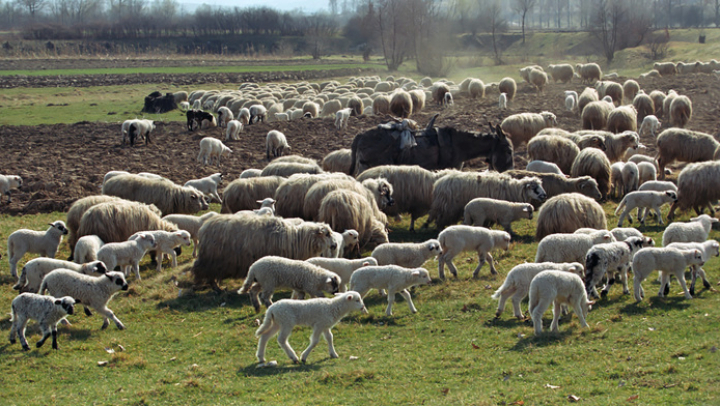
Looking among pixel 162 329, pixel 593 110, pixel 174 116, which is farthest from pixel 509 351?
pixel 174 116

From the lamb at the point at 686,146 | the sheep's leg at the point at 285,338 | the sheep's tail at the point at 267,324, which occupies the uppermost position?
the lamb at the point at 686,146

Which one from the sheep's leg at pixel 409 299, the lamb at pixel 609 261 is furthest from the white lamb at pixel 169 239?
the lamb at pixel 609 261

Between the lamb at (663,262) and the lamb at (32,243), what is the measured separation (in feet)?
30.2

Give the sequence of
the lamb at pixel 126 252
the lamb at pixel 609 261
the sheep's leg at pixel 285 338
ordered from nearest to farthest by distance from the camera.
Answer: the sheep's leg at pixel 285 338, the lamb at pixel 609 261, the lamb at pixel 126 252

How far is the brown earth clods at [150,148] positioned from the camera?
18750 mm

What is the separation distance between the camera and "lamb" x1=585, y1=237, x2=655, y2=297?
9.11 m

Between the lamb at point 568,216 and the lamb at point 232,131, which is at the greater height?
the lamb at point 232,131

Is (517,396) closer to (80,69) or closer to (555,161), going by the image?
(555,161)

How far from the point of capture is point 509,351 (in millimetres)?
7723

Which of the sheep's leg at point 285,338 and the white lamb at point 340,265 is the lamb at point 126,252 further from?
the sheep's leg at point 285,338

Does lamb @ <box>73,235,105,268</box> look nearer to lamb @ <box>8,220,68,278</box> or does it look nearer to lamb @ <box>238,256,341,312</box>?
lamb @ <box>8,220,68,278</box>

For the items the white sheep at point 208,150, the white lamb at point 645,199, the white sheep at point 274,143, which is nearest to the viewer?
the white lamb at point 645,199

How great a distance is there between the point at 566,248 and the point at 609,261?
2.71 ft

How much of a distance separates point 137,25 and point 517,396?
404 feet
